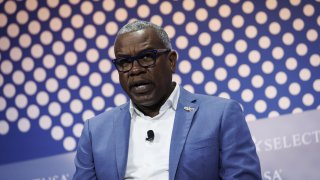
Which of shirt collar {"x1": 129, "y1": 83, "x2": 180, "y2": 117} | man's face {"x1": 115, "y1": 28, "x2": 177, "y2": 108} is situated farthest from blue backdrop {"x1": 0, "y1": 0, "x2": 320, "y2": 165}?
man's face {"x1": 115, "y1": 28, "x2": 177, "y2": 108}

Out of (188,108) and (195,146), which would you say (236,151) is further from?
(188,108)

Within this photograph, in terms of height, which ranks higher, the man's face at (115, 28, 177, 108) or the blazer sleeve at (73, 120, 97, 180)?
the man's face at (115, 28, 177, 108)

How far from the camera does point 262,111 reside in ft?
9.86

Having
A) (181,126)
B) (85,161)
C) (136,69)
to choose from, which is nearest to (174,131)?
(181,126)

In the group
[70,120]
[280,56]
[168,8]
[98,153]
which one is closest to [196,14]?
[168,8]

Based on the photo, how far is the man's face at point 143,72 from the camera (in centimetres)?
192

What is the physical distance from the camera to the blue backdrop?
119 inches

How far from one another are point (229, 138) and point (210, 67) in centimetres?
122

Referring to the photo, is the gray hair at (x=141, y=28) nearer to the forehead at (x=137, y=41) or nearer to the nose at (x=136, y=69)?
the forehead at (x=137, y=41)

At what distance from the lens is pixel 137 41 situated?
1933 millimetres

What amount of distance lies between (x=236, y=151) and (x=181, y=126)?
216 millimetres

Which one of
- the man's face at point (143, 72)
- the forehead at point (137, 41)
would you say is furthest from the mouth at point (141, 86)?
the forehead at point (137, 41)

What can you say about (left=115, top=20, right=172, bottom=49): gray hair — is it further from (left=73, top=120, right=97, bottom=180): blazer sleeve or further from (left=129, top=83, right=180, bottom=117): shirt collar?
(left=73, top=120, right=97, bottom=180): blazer sleeve

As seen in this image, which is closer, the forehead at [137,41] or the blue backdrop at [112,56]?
the forehead at [137,41]
